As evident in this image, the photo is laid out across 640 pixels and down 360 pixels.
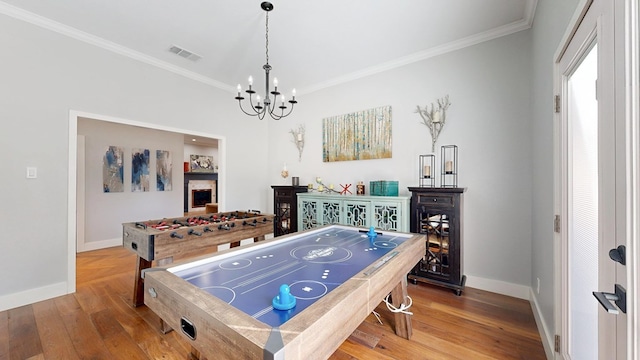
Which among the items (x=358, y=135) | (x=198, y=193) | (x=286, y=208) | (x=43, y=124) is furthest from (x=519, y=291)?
(x=198, y=193)

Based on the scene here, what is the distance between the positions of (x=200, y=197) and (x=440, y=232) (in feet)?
29.8

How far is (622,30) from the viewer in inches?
31.6

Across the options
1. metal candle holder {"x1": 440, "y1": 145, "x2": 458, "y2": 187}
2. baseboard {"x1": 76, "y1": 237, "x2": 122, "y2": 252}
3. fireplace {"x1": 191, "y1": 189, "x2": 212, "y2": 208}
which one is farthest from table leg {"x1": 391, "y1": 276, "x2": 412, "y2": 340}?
fireplace {"x1": 191, "y1": 189, "x2": 212, "y2": 208}

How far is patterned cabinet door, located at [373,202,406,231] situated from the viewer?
117 inches

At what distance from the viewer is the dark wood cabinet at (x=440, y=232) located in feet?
8.69

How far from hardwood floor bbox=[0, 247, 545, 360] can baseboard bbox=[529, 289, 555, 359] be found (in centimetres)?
5

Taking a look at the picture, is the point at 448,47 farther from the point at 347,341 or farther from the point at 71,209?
the point at 71,209

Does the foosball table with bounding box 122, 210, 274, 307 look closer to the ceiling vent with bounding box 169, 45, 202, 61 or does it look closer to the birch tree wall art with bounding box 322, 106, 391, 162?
the birch tree wall art with bounding box 322, 106, 391, 162

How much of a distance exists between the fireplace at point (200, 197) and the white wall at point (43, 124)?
662cm

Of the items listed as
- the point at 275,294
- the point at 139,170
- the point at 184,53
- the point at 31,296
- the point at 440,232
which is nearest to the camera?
the point at 275,294

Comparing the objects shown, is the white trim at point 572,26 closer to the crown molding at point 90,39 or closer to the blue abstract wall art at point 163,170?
the crown molding at point 90,39

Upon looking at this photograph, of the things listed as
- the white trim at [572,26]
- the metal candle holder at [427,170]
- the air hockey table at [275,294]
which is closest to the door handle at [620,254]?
the air hockey table at [275,294]

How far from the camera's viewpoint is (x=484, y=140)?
279cm

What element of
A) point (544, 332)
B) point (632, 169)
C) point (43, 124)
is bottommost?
point (544, 332)
